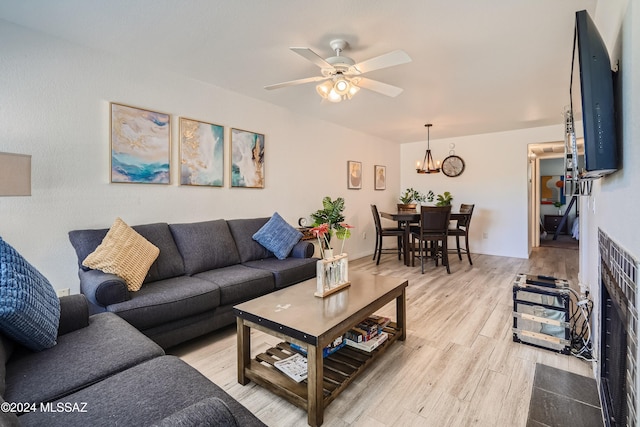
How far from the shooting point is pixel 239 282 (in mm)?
2502

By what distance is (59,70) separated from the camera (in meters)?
2.35

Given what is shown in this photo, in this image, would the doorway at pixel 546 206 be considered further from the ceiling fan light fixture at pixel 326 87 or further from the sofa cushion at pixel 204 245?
the sofa cushion at pixel 204 245

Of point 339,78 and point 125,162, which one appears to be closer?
point 339,78

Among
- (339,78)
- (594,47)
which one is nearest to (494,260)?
(339,78)

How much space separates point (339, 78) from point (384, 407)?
7.56 ft

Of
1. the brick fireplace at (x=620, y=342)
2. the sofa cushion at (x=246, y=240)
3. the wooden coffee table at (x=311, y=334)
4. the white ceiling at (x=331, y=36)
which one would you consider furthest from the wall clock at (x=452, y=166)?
the brick fireplace at (x=620, y=342)

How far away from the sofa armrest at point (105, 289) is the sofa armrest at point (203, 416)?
5.24ft

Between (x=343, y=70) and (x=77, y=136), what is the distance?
86.9 inches

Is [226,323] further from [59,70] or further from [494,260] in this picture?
[494,260]

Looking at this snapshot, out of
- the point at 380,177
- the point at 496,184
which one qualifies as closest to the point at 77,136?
the point at 380,177

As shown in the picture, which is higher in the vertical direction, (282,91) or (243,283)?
(282,91)

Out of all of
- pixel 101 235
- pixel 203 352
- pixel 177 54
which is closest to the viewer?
pixel 203 352

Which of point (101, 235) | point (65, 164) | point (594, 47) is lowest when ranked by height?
point (101, 235)

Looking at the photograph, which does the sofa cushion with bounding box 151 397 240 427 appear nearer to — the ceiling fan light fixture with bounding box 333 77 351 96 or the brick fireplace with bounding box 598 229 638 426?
the brick fireplace with bounding box 598 229 638 426
